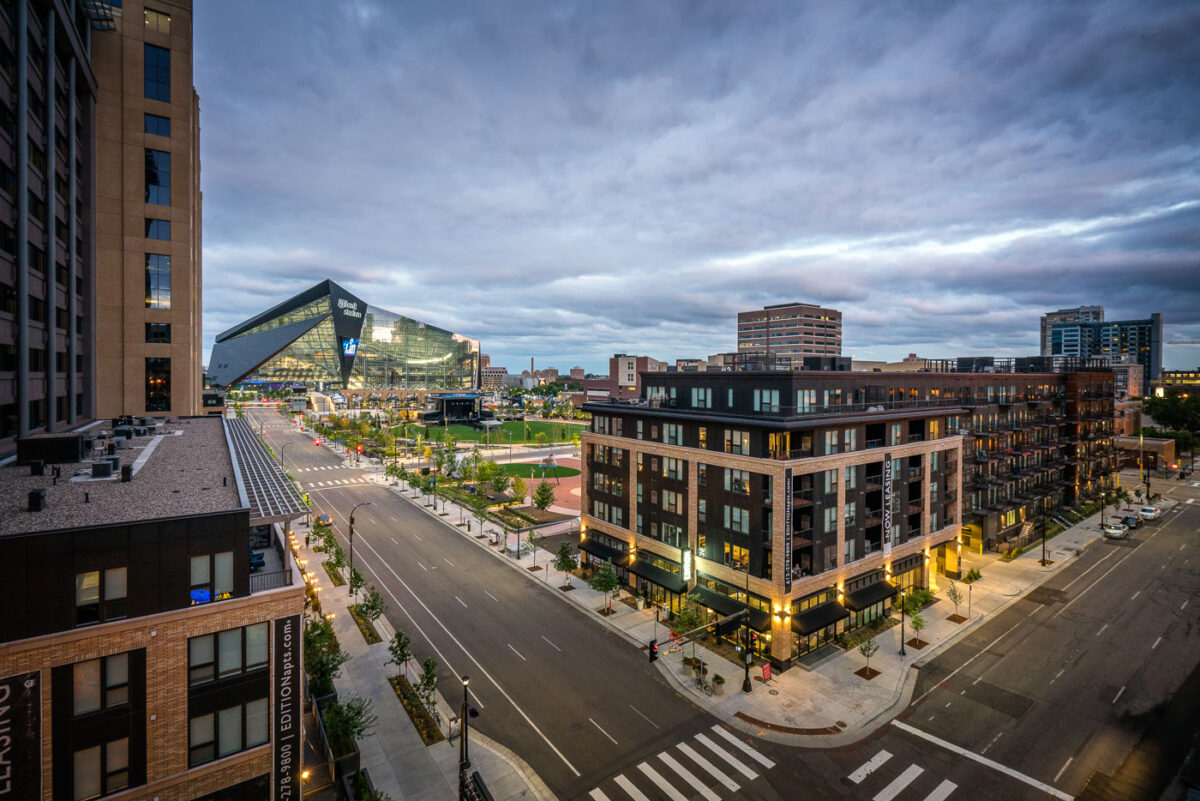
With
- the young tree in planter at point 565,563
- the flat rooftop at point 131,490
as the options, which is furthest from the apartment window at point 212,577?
the young tree in planter at point 565,563

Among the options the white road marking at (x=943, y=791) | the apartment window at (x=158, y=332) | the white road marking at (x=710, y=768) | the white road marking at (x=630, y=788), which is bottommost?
the white road marking at (x=630, y=788)

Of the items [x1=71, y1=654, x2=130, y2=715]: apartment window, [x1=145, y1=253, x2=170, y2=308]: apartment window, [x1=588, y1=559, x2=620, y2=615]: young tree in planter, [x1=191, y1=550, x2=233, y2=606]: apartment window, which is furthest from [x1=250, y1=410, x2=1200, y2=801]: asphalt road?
[x1=145, y1=253, x2=170, y2=308]: apartment window

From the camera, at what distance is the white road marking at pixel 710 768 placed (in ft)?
82.0

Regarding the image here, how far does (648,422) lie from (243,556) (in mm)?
33684

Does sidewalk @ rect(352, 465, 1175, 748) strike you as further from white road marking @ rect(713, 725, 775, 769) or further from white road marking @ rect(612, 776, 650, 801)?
white road marking @ rect(612, 776, 650, 801)

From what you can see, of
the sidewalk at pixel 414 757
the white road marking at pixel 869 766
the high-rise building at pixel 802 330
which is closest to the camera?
the sidewalk at pixel 414 757

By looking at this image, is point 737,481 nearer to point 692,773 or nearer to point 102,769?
point 692,773

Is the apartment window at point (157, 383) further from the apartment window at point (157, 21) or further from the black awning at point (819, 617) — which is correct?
the black awning at point (819, 617)

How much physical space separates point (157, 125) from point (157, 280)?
15.0 meters

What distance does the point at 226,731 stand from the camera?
61.6 ft

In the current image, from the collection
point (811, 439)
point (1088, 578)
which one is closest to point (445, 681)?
point (811, 439)

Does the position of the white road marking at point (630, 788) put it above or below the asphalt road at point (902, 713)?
below

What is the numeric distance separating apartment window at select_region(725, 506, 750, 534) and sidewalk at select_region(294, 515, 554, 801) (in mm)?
20807

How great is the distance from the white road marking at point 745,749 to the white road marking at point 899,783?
498cm
